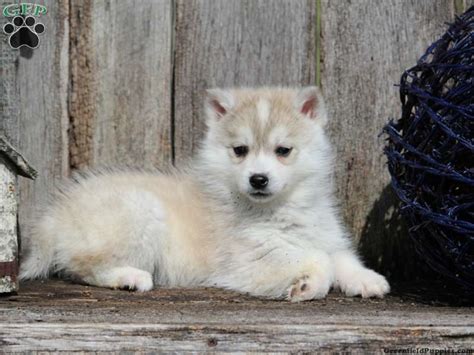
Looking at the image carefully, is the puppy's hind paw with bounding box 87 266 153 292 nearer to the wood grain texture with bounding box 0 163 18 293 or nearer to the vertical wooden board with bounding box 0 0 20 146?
the wood grain texture with bounding box 0 163 18 293

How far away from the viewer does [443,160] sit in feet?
9.14

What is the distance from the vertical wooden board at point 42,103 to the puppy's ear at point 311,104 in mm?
1090

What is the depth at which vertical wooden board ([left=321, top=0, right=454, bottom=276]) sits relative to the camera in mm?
3758

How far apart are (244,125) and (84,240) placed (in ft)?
2.80

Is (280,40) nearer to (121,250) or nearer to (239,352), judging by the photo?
(121,250)

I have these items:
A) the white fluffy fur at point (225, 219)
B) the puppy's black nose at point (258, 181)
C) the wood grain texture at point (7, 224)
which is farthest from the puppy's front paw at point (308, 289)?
the wood grain texture at point (7, 224)

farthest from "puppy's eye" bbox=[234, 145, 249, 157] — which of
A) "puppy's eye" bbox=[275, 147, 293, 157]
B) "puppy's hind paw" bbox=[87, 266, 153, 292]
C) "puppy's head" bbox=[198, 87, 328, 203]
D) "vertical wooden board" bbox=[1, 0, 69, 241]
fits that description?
"vertical wooden board" bbox=[1, 0, 69, 241]

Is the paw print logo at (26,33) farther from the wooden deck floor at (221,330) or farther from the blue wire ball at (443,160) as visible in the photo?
the blue wire ball at (443,160)

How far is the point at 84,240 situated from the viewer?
131 inches

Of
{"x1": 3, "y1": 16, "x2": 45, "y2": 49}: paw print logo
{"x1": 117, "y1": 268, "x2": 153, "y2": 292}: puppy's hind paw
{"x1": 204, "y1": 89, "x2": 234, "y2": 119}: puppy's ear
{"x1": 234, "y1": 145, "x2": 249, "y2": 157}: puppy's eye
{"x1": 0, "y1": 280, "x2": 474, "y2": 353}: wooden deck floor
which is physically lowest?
{"x1": 117, "y1": 268, "x2": 153, "y2": 292}: puppy's hind paw

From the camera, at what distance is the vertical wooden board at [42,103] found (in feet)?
12.1

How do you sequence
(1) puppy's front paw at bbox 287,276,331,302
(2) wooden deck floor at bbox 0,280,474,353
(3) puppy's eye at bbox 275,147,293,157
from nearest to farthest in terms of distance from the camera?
(2) wooden deck floor at bbox 0,280,474,353 → (1) puppy's front paw at bbox 287,276,331,302 → (3) puppy's eye at bbox 275,147,293,157

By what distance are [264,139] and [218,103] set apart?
310 mm

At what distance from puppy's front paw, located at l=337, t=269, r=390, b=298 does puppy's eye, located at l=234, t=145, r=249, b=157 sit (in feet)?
2.31
